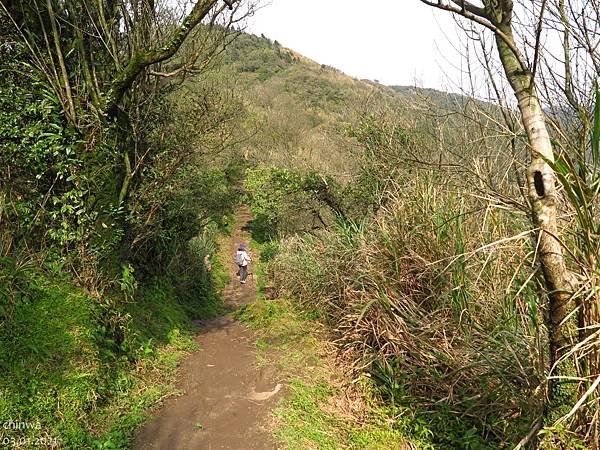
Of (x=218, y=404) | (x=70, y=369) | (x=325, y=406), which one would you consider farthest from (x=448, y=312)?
(x=70, y=369)

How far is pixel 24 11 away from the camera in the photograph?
439cm

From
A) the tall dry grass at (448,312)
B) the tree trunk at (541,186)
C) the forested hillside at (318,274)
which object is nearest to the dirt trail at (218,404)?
the forested hillside at (318,274)

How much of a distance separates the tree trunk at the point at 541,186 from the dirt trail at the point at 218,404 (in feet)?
9.71

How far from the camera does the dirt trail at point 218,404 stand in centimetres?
366

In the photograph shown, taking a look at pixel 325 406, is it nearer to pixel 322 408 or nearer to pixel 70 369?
pixel 322 408

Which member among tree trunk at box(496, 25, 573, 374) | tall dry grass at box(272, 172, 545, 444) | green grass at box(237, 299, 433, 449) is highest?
tree trunk at box(496, 25, 573, 374)

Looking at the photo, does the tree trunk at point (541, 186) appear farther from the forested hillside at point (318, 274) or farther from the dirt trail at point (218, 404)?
the dirt trail at point (218, 404)

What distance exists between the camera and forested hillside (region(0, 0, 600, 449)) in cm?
223

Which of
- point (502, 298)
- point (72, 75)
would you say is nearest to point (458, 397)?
point (502, 298)

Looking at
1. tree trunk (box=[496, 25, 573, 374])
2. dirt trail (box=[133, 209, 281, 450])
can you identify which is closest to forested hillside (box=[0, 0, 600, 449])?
tree trunk (box=[496, 25, 573, 374])

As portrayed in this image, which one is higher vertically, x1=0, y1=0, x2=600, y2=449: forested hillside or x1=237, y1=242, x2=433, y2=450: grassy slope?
x1=0, y1=0, x2=600, y2=449: forested hillside

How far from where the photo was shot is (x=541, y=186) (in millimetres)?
2051

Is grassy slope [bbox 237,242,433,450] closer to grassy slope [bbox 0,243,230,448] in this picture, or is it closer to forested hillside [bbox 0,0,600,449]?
forested hillside [bbox 0,0,600,449]

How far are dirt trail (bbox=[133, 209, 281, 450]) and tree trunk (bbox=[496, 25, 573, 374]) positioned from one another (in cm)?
296
